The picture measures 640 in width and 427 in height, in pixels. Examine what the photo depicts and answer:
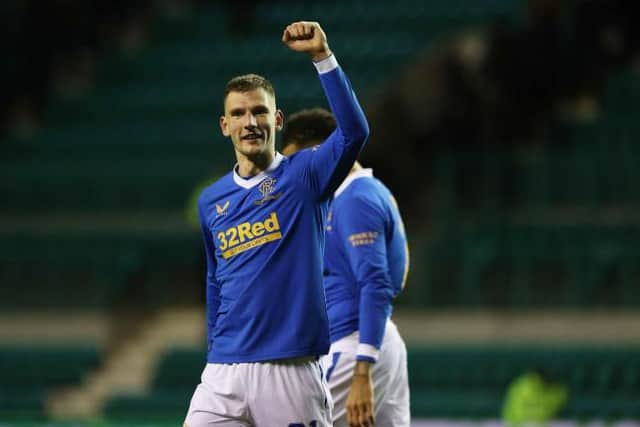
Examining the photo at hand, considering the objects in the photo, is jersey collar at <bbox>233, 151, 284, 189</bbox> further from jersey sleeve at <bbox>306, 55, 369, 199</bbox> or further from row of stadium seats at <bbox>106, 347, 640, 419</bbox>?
row of stadium seats at <bbox>106, 347, 640, 419</bbox>

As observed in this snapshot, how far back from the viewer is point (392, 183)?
14094mm

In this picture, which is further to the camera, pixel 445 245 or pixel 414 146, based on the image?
pixel 414 146

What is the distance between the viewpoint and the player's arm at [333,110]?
12.3 ft

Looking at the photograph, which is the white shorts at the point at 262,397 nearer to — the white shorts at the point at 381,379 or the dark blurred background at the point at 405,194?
the white shorts at the point at 381,379

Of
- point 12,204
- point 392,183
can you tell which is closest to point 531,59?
point 392,183

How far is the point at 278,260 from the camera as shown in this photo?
13.2ft

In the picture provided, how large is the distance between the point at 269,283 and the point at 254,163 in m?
0.42

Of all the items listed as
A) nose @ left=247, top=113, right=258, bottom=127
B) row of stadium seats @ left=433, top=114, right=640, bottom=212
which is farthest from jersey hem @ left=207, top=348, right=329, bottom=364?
row of stadium seats @ left=433, top=114, right=640, bottom=212

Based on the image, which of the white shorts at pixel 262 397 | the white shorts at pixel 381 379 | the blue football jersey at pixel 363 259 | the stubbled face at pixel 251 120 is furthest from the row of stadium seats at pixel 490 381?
the stubbled face at pixel 251 120

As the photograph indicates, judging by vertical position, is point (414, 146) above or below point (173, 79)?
below

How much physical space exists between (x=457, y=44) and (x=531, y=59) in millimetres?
1303

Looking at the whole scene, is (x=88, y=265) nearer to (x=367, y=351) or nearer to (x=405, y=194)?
(x=405, y=194)

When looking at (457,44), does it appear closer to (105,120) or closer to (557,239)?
(557,239)

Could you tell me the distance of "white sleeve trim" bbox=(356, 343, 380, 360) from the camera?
4.54 m
